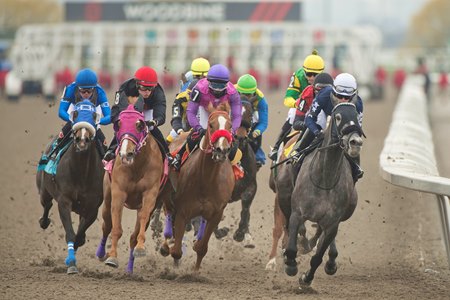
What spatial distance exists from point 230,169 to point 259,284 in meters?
1.10

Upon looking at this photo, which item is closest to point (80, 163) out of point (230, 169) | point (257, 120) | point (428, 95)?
point (230, 169)

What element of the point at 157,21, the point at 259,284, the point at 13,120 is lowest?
the point at 259,284

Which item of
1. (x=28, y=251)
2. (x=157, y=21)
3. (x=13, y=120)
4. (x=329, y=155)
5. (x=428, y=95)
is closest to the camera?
(x=329, y=155)

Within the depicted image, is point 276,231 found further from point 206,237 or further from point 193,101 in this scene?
point 193,101

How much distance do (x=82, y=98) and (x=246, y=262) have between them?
240cm

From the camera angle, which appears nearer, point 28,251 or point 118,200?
point 118,200

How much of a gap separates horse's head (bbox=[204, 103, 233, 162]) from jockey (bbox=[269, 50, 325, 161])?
1.96m

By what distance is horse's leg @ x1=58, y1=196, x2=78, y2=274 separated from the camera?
31.7 feet

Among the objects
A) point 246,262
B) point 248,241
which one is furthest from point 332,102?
point 248,241

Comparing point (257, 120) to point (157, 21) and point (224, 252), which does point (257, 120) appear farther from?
point (157, 21)

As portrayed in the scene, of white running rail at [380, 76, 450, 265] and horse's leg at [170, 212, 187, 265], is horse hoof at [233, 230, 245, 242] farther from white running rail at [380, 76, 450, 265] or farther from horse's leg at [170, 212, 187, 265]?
horse's leg at [170, 212, 187, 265]

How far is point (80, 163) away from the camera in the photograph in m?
9.97

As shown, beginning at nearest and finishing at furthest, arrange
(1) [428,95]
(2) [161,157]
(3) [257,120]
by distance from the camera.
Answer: (2) [161,157] → (3) [257,120] → (1) [428,95]

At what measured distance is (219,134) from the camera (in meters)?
9.03
